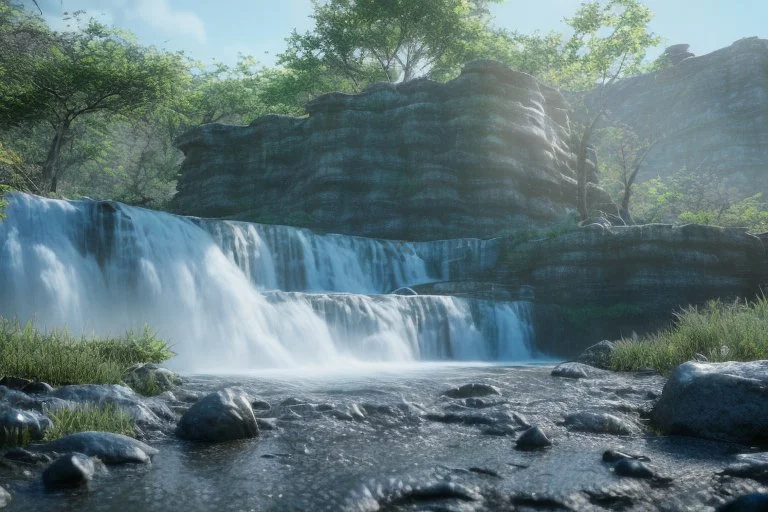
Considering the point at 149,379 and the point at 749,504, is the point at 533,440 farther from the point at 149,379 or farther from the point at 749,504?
the point at 149,379

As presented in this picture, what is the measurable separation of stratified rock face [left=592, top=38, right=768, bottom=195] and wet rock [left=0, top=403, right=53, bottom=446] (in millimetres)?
61384

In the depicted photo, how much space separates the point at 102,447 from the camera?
645 centimetres

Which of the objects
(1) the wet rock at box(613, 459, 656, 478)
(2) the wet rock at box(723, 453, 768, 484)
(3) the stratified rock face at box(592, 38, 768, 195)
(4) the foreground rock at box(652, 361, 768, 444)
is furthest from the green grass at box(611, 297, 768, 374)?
(3) the stratified rock face at box(592, 38, 768, 195)

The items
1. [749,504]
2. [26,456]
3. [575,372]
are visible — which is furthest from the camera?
[575,372]

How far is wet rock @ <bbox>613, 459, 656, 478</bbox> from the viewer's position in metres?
6.20

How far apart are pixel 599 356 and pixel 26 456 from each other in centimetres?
1320

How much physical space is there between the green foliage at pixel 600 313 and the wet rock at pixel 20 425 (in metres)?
21.6

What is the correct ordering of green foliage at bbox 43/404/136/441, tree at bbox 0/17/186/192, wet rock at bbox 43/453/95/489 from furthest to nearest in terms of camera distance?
tree at bbox 0/17/186/192, green foliage at bbox 43/404/136/441, wet rock at bbox 43/453/95/489

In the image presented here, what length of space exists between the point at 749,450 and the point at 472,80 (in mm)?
30738

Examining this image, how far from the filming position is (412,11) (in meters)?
44.0

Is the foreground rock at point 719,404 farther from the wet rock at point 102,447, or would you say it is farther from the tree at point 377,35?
the tree at point 377,35

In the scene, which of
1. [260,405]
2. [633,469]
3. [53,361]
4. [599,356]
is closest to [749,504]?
[633,469]

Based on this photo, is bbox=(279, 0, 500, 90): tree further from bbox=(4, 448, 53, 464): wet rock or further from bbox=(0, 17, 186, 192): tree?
bbox=(4, 448, 53, 464): wet rock

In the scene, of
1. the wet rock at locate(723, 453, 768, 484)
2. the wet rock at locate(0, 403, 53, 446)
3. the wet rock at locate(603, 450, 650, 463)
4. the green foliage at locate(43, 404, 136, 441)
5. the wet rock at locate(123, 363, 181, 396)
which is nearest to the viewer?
the wet rock at locate(723, 453, 768, 484)
